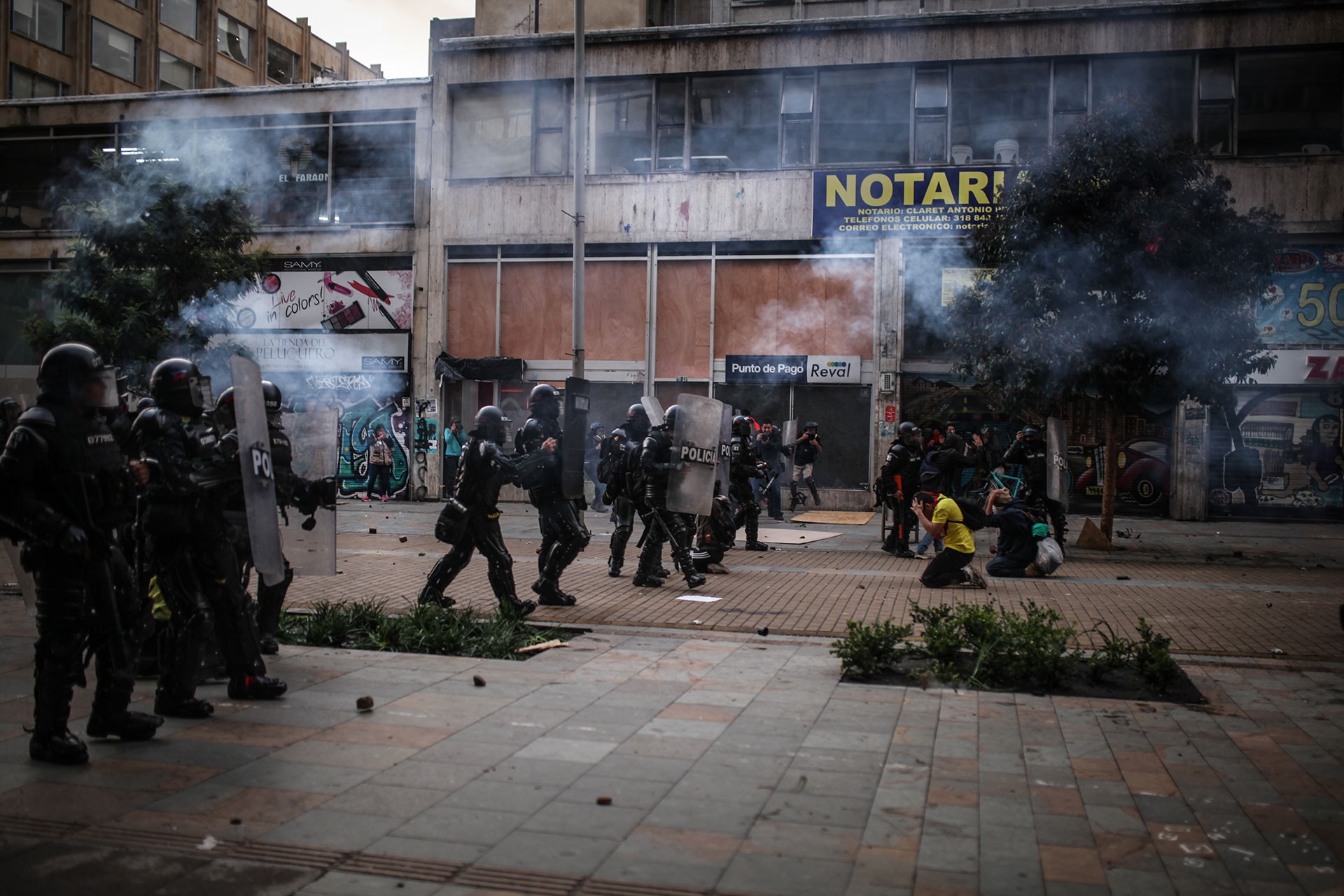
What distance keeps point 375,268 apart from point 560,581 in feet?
47.7

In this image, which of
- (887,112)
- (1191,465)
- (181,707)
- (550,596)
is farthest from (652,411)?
(1191,465)

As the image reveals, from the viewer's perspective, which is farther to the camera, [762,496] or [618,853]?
[762,496]

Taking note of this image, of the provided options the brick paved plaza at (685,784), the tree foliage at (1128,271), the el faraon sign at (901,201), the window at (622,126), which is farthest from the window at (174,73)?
the brick paved plaza at (685,784)

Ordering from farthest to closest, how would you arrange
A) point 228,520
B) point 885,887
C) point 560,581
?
1. point 560,581
2. point 228,520
3. point 885,887

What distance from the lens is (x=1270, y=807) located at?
4.30 m

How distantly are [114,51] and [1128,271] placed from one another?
39273 mm

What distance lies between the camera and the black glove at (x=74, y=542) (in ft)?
14.6

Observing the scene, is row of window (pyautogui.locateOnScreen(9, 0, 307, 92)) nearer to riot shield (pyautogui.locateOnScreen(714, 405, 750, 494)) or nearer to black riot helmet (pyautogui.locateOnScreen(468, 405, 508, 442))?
riot shield (pyautogui.locateOnScreen(714, 405, 750, 494))

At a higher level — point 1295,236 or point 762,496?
point 1295,236

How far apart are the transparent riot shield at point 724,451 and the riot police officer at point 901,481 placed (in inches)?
88.6

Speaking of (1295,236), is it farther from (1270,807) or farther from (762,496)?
(1270,807)

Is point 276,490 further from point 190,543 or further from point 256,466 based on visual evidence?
point 190,543

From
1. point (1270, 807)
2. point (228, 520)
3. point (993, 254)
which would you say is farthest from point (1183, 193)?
point (228, 520)

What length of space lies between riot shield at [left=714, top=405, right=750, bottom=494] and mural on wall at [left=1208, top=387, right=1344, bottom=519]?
37.7ft
